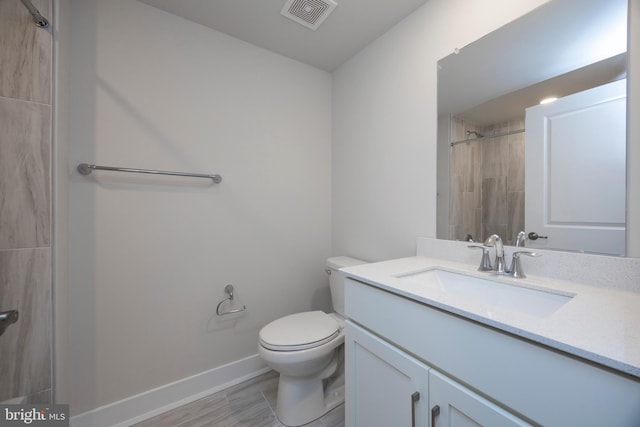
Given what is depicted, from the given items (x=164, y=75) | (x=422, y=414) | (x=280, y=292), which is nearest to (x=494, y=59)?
(x=422, y=414)

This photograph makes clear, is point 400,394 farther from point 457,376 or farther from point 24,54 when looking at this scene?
point 24,54

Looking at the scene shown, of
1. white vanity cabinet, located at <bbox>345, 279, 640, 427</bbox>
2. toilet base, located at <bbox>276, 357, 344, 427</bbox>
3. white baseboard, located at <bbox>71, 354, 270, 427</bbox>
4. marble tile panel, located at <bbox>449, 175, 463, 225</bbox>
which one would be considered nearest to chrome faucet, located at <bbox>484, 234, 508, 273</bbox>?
marble tile panel, located at <bbox>449, 175, 463, 225</bbox>

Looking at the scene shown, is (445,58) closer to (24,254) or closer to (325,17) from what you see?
(325,17)

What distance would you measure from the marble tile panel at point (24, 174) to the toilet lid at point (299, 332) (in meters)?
1.02

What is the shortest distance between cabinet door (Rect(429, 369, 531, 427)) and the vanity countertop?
20 centimetres

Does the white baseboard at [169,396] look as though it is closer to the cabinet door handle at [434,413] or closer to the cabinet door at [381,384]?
the cabinet door at [381,384]

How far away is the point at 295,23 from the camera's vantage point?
1471 millimetres

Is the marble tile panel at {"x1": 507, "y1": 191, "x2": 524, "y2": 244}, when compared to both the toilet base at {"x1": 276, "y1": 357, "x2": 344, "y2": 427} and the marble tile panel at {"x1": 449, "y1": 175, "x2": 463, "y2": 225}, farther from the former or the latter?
the toilet base at {"x1": 276, "y1": 357, "x2": 344, "y2": 427}

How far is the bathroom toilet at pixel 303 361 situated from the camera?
120cm

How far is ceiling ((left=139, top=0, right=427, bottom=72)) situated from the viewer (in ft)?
4.39

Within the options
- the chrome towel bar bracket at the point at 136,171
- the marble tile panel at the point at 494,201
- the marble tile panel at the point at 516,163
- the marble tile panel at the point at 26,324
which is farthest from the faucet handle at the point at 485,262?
the marble tile panel at the point at 26,324

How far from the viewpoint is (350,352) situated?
103 centimetres

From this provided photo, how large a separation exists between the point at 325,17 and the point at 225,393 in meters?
2.34

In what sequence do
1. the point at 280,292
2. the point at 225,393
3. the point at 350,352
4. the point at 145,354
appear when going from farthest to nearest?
the point at 280,292 → the point at 225,393 → the point at 145,354 → the point at 350,352
